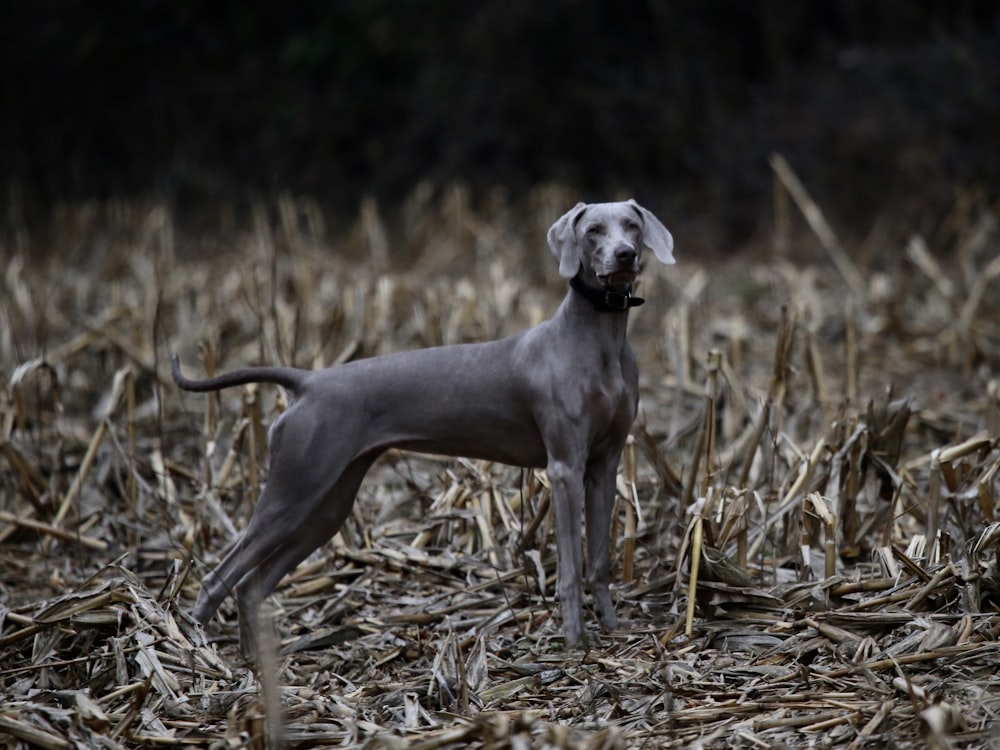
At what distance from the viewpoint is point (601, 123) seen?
51.9 feet

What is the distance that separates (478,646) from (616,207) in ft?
5.09

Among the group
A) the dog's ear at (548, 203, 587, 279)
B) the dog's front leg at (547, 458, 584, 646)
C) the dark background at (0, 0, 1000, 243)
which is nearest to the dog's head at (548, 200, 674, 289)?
the dog's ear at (548, 203, 587, 279)

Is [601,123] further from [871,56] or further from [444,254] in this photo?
[444,254]

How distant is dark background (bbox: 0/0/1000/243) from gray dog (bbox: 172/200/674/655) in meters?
9.26

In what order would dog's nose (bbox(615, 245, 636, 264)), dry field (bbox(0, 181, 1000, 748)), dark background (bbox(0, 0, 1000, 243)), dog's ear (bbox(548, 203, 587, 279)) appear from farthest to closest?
dark background (bbox(0, 0, 1000, 243)) < dog's ear (bbox(548, 203, 587, 279)) < dog's nose (bbox(615, 245, 636, 264)) < dry field (bbox(0, 181, 1000, 748))

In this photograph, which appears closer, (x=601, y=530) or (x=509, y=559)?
(x=601, y=530)

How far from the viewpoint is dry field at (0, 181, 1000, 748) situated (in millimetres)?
3658

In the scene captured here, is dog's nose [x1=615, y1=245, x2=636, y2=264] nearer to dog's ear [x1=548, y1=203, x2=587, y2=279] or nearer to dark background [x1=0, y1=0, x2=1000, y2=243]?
dog's ear [x1=548, y1=203, x2=587, y2=279]

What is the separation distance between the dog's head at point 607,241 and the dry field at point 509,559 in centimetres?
93

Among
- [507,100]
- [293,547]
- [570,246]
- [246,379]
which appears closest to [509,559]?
[293,547]

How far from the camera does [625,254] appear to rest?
4.04 meters

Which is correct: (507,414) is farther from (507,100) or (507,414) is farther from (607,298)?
(507,100)

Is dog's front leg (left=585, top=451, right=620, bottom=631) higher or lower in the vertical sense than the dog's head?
lower

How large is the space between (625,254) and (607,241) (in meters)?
0.11
